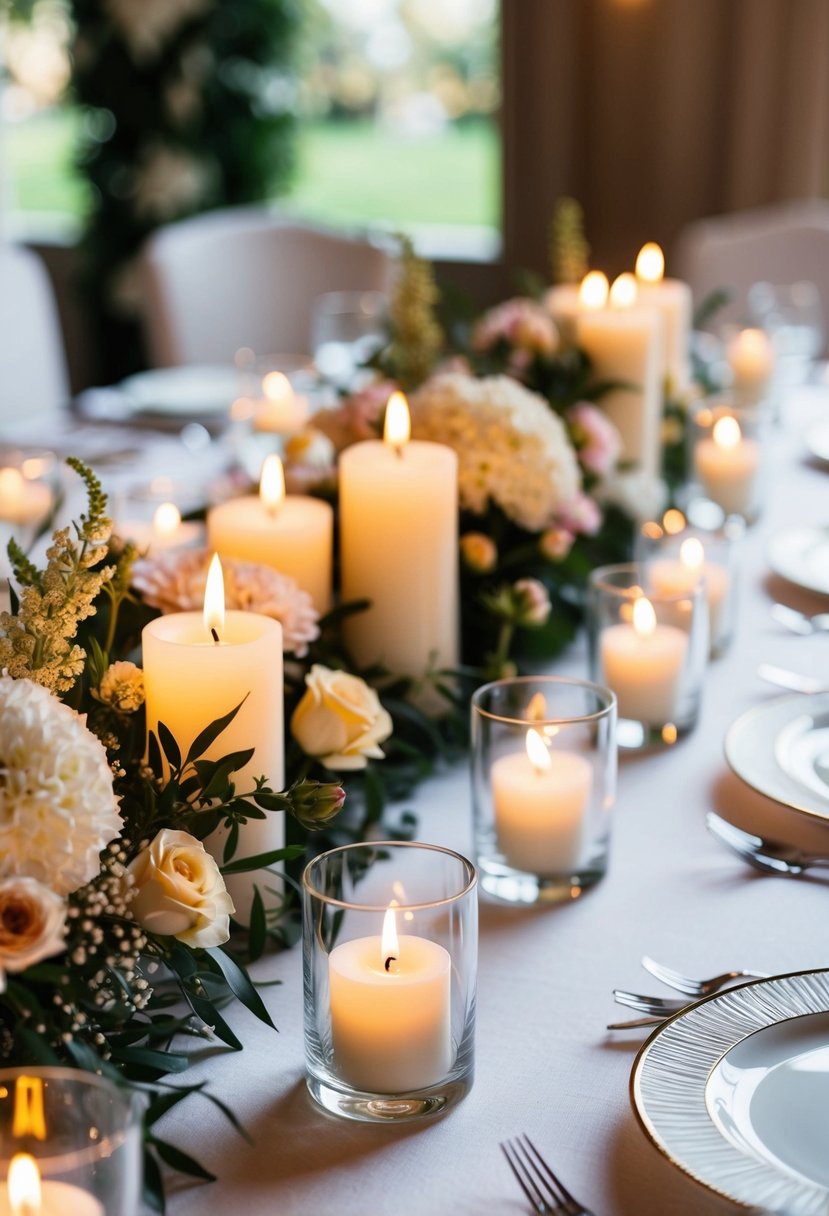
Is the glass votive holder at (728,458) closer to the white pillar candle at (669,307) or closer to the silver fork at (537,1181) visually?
the white pillar candle at (669,307)

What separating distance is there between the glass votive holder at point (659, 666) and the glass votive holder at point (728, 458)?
0.60 metres

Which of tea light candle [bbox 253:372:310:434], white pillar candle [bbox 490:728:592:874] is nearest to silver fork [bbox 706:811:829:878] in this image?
white pillar candle [bbox 490:728:592:874]

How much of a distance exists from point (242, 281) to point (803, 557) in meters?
2.01

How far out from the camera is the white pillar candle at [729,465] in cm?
176

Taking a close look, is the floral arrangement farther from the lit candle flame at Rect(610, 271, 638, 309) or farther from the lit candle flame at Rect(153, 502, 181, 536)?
the lit candle flame at Rect(610, 271, 638, 309)

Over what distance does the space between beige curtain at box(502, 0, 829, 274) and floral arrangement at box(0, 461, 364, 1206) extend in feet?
11.0

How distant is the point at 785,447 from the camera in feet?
6.87

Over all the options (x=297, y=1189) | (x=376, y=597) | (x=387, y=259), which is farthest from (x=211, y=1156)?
(x=387, y=259)

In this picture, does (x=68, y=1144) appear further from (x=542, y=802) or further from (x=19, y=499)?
(x=19, y=499)

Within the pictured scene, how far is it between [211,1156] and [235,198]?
416cm

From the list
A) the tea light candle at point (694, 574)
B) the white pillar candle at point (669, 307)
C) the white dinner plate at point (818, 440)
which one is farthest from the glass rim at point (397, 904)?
the white dinner plate at point (818, 440)

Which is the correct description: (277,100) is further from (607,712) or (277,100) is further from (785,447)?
(607,712)

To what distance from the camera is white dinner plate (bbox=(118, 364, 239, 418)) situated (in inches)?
88.0

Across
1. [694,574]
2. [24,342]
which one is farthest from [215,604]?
[24,342]
